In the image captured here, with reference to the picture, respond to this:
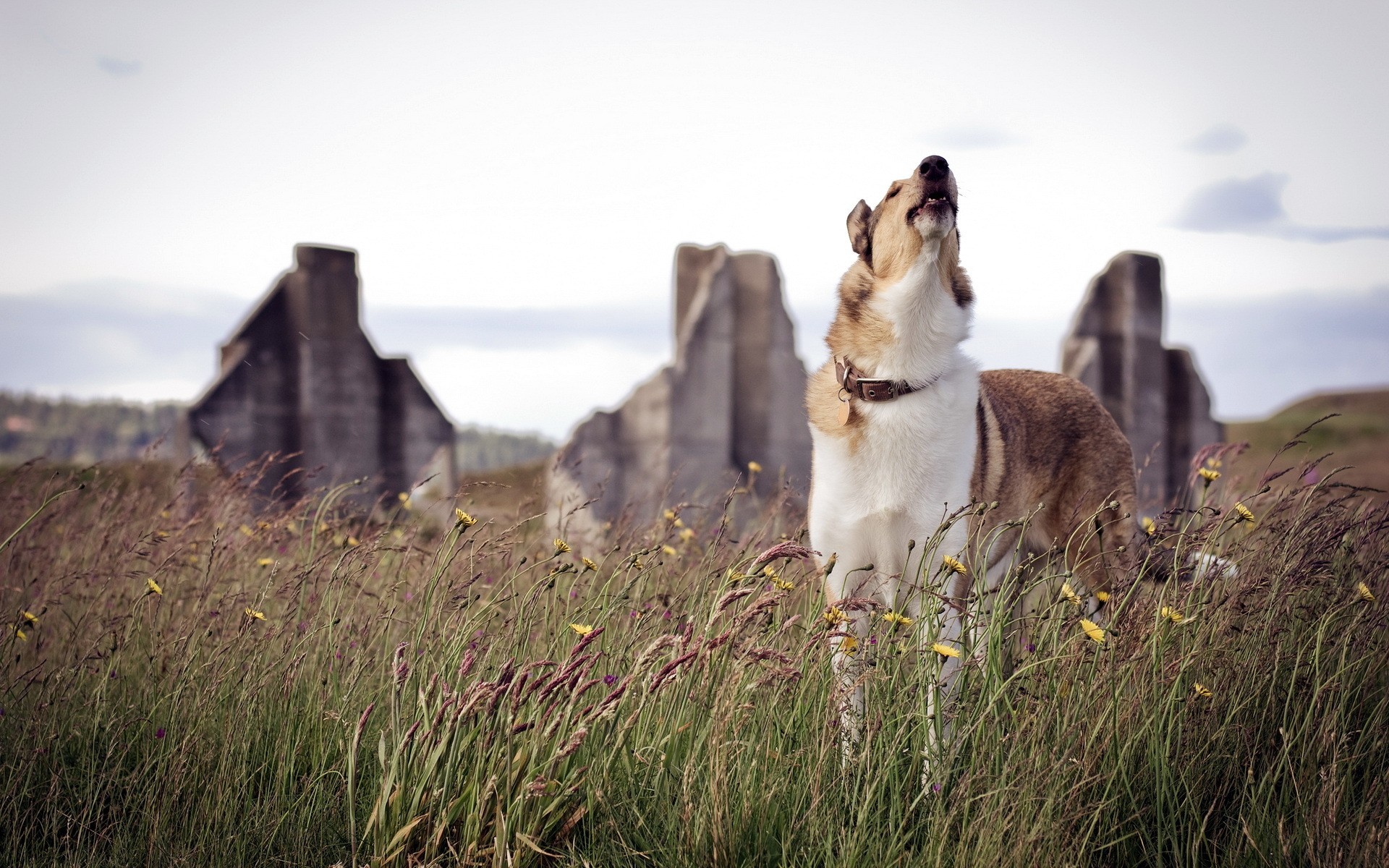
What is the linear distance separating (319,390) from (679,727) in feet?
30.5

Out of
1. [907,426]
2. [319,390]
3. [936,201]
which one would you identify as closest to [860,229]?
[936,201]

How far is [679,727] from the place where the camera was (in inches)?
115

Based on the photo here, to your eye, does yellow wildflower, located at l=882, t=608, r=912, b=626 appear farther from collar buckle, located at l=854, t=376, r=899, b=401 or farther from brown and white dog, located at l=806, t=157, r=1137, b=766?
collar buckle, located at l=854, t=376, r=899, b=401

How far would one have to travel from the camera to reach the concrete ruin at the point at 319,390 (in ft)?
35.9

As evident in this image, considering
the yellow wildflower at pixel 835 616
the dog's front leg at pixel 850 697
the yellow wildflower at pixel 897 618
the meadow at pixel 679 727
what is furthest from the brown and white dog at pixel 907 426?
the yellow wildflower at pixel 835 616

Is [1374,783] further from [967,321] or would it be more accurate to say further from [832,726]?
[967,321]

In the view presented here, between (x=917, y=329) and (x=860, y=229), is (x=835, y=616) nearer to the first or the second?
(x=917, y=329)

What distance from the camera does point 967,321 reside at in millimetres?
4336

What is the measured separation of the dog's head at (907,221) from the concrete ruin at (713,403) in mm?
6473

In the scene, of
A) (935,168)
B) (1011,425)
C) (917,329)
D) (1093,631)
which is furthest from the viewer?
(1011,425)

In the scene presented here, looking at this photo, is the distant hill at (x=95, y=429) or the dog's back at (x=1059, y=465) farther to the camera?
the distant hill at (x=95, y=429)

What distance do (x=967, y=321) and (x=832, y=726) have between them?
6.57 feet

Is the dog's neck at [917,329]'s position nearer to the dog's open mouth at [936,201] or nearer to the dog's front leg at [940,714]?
the dog's open mouth at [936,201]

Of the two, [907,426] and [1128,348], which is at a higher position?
[1128,348]
